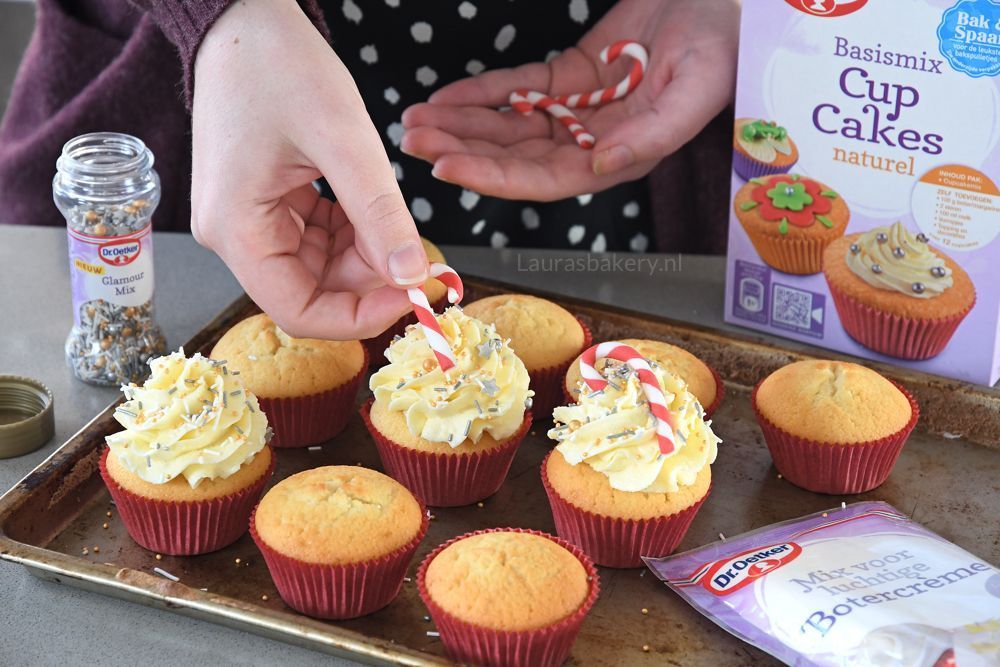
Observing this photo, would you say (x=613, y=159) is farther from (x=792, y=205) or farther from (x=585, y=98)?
(x=792, y=205)

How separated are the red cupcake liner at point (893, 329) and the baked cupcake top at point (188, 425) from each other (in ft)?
3.83

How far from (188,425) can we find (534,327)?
2.46ft

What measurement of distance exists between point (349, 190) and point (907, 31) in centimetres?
102

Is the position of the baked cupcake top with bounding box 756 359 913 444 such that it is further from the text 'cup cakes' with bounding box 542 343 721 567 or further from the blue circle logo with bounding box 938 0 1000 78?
the blue circle logo with bounding box 938 0 1000 78

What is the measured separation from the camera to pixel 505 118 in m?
2.68

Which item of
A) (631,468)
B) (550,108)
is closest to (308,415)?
(631,468)

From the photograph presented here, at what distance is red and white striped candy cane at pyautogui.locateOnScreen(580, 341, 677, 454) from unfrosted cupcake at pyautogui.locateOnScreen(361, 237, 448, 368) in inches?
21.9

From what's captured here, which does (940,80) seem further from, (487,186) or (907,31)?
(487,186)

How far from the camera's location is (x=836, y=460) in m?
2.11


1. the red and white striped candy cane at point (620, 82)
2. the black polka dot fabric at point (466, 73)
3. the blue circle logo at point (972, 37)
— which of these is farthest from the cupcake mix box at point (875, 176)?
the black polka dot fabric at point (466, 73)

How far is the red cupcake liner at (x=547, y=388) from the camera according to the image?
236 centimetres

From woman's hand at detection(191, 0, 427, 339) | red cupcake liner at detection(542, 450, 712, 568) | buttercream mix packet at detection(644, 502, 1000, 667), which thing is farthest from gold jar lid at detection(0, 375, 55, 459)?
buttercream mix packet at detection(644, 502, 1000, 667)

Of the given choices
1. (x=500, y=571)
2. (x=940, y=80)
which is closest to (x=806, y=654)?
(x=500, y=571)

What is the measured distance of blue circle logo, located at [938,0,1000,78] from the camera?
1984 mm
